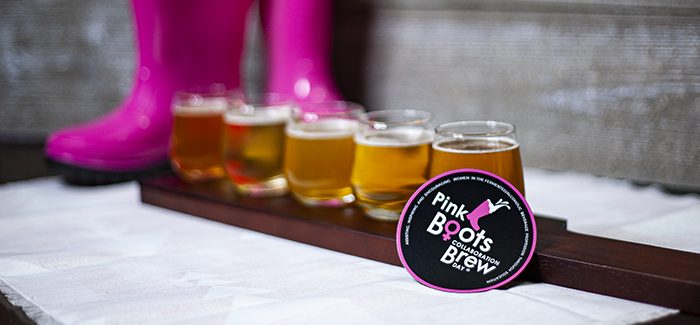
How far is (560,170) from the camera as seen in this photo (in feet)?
5.58

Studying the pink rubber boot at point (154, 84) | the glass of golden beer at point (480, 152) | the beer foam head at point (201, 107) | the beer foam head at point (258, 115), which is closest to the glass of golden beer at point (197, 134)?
the beer foam head at point (201, 107)

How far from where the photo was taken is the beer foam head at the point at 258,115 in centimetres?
127

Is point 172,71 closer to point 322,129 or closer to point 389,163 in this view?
point 322,129

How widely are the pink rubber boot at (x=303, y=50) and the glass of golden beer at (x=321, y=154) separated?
618 mm

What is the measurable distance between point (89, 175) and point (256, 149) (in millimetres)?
532

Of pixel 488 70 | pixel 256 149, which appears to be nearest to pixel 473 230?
pixel 256 149

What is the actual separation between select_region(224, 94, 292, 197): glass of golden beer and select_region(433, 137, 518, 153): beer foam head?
0.36 metres

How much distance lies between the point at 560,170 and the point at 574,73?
0.21m

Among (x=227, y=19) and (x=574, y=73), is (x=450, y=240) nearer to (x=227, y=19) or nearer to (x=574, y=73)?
(x=574, y=73)

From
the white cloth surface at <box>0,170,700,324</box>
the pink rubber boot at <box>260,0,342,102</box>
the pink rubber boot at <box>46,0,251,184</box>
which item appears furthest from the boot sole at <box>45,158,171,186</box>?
the pink rubber boot at <box>260,0,342,102</box>

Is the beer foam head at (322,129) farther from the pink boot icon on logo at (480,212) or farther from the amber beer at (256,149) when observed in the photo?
the pink boot icon on logo at (480,212)

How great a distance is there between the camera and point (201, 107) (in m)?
1.42

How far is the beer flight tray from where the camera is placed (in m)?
0.83

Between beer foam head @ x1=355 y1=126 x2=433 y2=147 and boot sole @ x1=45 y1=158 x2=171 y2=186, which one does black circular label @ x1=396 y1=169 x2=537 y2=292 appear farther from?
boot sole @ x1=45 y1=158 x2=171 y2=186
